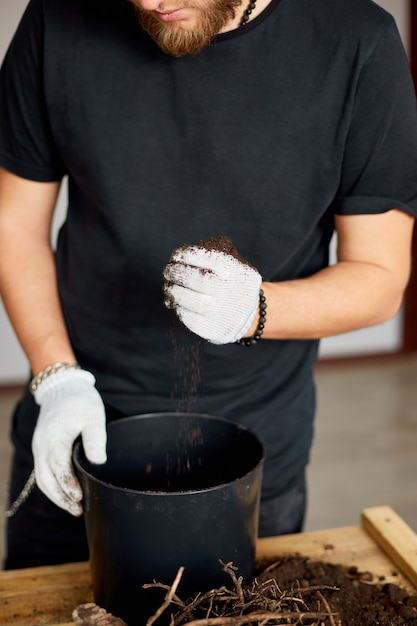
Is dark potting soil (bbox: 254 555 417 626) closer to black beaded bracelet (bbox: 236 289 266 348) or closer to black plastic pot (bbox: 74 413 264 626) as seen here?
black plastic pot (bbox: 74 413 264 626)

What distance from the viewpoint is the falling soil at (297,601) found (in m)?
0.82

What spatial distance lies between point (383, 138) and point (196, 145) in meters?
0.28

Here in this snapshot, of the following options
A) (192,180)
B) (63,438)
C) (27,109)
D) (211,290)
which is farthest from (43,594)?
(27,109)

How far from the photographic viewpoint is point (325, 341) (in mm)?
3875

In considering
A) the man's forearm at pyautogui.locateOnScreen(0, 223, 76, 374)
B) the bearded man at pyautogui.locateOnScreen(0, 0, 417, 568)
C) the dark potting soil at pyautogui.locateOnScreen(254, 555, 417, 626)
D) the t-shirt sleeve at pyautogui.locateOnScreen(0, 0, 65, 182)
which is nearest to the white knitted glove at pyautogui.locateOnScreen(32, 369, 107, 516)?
the bearded man at pyautogui.locateOnScreen(0, 0, 417, 568)

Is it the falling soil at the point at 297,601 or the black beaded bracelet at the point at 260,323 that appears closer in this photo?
the falling soil at the point at 297,601

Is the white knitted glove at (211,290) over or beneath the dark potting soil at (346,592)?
over

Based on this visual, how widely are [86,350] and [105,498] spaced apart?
0.49 meters

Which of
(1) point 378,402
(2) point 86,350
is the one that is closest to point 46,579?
(2) point 86,350

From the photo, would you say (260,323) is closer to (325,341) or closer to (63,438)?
(63,438)

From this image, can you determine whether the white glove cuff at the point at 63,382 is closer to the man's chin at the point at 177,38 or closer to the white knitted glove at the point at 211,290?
the white knitted glove at the point at 211,290

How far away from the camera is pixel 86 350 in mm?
1314


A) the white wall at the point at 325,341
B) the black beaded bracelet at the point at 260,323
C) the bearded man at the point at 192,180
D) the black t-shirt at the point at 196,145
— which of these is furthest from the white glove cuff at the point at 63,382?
the white wall at the point at 325,341

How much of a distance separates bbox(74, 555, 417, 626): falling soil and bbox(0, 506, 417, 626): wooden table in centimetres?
4
